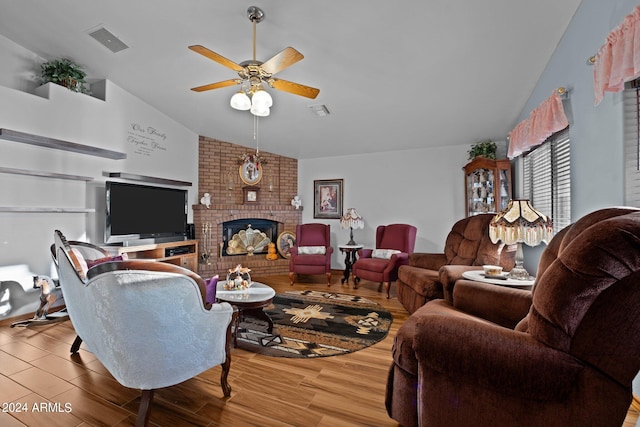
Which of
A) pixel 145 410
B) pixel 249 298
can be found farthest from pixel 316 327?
pixel 145 410

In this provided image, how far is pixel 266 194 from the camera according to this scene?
19.4 feet

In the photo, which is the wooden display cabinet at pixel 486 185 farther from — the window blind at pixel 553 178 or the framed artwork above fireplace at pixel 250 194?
the framed artwork above fireplace at pixel 250 194

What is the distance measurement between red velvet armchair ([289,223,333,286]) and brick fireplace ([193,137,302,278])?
908 mm

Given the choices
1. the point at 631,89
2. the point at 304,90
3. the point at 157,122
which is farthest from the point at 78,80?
the point at 631,89

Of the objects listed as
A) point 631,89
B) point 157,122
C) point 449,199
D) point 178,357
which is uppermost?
point 157,122

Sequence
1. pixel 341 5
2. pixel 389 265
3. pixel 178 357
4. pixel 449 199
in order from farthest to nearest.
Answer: pixel 449 199, pixel 389 265, pixel 341 5, pixel 178 357

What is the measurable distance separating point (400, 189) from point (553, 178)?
264 centimetres

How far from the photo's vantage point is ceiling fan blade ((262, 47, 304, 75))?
2.10m

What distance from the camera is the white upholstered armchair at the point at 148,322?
139 centimetres

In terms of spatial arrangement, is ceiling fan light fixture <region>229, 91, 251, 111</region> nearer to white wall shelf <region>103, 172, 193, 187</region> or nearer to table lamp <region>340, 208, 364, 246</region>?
white wall shelf <region>103, 172, 193, 187</region>

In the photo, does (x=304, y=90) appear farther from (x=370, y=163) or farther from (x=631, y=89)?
(x=370, y=163)

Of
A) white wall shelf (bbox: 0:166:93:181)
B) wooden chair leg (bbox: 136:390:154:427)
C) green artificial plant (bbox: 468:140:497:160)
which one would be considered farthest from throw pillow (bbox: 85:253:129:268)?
green artificial plant (bbox: 468:140:497:160)

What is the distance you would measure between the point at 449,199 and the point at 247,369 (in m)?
4.13

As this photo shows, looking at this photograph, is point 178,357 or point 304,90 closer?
point 178,357
